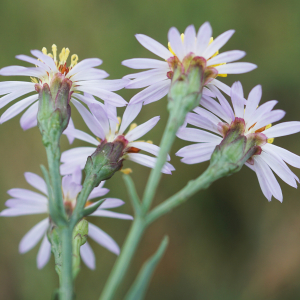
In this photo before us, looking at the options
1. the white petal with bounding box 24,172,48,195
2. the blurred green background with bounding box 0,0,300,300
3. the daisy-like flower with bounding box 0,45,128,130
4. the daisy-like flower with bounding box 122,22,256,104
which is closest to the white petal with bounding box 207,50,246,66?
the daisy-like flower with bounding box 122,22,256,104

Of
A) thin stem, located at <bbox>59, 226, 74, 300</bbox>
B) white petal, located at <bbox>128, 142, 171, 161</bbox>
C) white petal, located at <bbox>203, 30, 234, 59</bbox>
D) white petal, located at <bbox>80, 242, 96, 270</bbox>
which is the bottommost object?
thin stem, located at <bbox>59, 226, 74, 300</bbox>

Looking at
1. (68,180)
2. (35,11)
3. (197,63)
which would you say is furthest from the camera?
(35,11)

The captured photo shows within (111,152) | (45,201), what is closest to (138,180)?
(45,201)

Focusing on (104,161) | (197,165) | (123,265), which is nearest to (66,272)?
(123,265)

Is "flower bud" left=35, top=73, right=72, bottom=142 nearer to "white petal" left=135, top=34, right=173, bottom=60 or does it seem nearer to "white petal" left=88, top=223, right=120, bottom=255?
"white petal" left=135, top=34, right=173, bottom=60

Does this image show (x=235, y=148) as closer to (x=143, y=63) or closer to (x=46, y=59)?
(x=143, y=63)

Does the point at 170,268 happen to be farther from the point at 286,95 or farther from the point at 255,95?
the point at 255,95

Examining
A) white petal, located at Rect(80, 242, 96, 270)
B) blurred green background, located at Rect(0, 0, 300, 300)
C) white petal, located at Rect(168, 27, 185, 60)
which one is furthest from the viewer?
blurred green background, located at Rect(0, 0, 300, 300)
